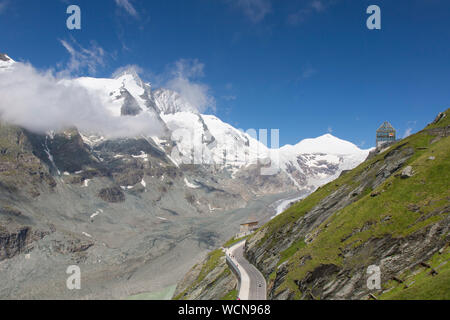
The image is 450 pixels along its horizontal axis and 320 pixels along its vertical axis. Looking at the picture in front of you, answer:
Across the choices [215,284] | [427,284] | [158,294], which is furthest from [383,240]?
[158,294]

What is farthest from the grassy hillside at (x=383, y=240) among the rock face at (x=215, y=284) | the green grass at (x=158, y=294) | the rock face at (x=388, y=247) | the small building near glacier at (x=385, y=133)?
the green grass at (x=158, y=294)

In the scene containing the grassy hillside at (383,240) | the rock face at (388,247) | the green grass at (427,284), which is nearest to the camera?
the green grass at (427,284)

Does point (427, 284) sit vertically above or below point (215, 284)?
above

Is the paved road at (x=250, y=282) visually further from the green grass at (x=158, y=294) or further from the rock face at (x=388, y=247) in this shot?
the green grass at (x=158, y=294)

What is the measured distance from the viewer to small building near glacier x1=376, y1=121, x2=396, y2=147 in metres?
105

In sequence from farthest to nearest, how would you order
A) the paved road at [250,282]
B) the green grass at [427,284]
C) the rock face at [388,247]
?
the paved road at [250,282], the rock face at [388,247], the green grass at [427,284]

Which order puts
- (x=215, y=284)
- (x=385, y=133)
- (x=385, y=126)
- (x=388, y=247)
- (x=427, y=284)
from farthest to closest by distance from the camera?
(x=385, y=126) < (x=385, y=133) < (x=215, y=284) < (x=388, y=247) < (x=427, y=284)

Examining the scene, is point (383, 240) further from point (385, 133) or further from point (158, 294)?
point (158, 294)

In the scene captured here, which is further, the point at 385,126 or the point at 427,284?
the point at 385,126

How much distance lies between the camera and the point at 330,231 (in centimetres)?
5094

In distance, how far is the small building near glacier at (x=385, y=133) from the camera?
105 meters

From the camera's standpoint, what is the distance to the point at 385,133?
349 feet
